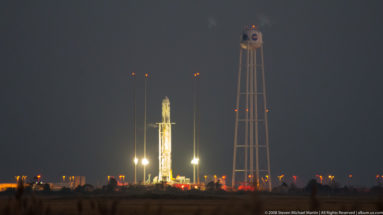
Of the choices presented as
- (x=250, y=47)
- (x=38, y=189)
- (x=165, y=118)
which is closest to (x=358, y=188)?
(x=250, y=47)

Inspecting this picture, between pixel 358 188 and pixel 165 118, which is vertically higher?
pixel 165 118

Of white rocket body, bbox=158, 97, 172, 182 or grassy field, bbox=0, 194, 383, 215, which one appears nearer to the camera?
grassy field, bbox=0, 194, 383, 215

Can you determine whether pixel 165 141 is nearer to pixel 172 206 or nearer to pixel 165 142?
pixel 165 142

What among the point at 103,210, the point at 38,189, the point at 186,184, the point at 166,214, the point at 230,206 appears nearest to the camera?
the point at 230,206

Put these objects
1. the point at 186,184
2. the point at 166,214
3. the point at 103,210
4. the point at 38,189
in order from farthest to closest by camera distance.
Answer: the point at 186,184
the point at 38,189
the point at 166,214
the point at 103,210

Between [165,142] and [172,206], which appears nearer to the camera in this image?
[172,206]

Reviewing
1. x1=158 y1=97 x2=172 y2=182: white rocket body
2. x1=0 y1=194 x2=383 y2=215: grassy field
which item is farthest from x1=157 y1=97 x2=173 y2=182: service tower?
x1=0 y1=194 x2=383 y2=215: grassy field

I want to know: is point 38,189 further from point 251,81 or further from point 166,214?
point 166,214

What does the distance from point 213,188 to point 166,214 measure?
44.6 m

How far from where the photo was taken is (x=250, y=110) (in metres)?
83.3

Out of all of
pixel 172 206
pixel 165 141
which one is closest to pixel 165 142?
pixel 165 141

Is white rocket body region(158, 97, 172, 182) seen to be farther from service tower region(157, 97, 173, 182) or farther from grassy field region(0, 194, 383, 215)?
grassy field region(0, 194, 383, 215)

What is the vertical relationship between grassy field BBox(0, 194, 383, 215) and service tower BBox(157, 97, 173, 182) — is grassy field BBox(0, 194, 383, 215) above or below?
below

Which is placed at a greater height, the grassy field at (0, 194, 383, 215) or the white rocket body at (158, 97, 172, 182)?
the white rocket body at (158, 97, 172, 182)
